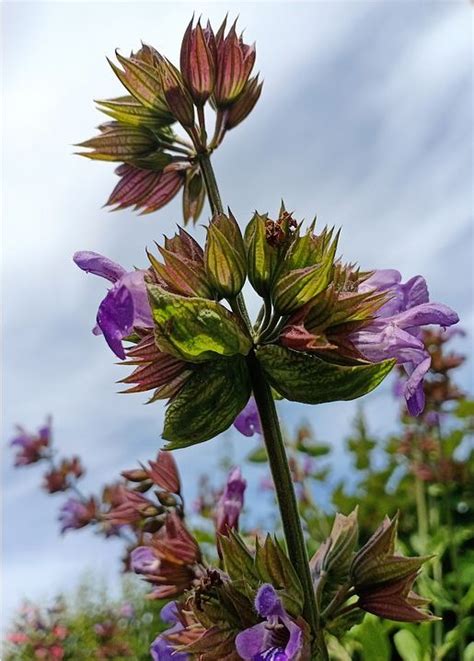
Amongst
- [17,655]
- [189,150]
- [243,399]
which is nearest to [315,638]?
[243,399]

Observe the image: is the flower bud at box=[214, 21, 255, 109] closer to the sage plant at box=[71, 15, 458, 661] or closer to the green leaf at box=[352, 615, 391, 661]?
the sage plant at box=[71, 15, 458, 661]

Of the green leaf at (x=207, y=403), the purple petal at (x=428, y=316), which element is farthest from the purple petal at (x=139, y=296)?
the purple petal at (x=428, y=316)

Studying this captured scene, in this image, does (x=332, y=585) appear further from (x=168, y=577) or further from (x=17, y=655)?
(x=17, y=655)

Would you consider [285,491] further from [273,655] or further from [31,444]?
[31,444]

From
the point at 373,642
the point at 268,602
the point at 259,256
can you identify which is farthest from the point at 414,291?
the point at 373,642

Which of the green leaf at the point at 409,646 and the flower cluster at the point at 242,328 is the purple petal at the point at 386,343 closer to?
the flower cluster at the point at 242,328

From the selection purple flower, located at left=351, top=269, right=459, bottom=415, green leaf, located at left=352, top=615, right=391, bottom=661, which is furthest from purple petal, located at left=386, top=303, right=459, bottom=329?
green leaf, located at left=352, top=615, right=391, bottom=661
